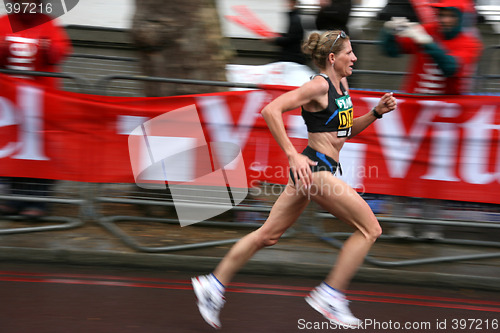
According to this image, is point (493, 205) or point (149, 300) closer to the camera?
point (149, 300)

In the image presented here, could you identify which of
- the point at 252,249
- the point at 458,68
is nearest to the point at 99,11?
the point at 458,68

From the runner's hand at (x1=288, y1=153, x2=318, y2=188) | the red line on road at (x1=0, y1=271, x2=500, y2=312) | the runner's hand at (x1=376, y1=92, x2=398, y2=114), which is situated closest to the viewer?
the runner's hand at (x1=288, y1=153, x2=318, y2=188)

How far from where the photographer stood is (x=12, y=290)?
4.83 metres

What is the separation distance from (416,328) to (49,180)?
3.51 meters

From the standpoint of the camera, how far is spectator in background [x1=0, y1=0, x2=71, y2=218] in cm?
610

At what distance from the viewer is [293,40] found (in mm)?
7430

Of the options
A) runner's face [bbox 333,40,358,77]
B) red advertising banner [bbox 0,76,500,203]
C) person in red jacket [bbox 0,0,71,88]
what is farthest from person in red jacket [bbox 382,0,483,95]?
person in red jacket [bbox 0,0,71,88]

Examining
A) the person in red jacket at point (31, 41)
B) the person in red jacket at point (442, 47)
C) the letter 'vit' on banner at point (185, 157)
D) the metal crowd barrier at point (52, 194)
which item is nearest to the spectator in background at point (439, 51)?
the person in red jacket at point (442, 47)

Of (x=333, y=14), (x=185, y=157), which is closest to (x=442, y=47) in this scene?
(x=333, y=14)

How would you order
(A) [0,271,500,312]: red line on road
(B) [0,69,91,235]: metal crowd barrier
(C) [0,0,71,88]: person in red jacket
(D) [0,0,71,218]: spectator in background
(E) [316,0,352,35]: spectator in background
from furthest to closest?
(E) [316,0,352,35]: spectator in background
(C) [0,0,71,88]: person in red jacket
(D) [0,0,71,218]: spectator in background
(B) [0,69,91,235]: metal crowd barrier
(A) [0,271,500,312]: red line on road

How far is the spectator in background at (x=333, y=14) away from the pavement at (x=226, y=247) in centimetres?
236

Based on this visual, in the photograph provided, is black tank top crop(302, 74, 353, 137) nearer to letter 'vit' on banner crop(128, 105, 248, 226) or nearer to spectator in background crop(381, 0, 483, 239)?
letter 'vit' on banner crop(128, 105, 248, 226)

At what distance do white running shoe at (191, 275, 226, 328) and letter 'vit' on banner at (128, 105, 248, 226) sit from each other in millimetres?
1741

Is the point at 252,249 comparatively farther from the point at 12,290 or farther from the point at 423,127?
the point at 423,127
